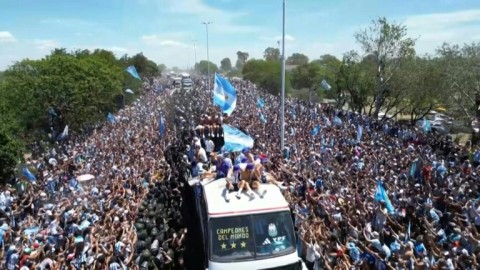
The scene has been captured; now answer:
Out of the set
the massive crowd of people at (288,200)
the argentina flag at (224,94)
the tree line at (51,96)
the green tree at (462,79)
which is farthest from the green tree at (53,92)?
the green tree at (462,79)

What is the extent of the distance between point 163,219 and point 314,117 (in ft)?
66.0

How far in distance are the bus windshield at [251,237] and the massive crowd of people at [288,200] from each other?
1.50 m

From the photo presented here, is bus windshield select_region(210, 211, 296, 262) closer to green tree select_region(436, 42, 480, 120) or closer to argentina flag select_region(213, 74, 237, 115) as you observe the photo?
argentina flag select_region(213, 74, 237, 115)

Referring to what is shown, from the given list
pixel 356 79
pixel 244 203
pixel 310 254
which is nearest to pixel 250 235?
pixel 244 203

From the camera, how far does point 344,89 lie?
41156mm

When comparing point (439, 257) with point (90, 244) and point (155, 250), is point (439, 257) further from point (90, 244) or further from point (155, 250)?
point (90, 244)

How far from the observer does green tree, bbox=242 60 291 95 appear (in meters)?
69.1

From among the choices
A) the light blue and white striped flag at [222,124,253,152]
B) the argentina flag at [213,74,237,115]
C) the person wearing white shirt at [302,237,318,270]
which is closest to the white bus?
the person wearing white shirt at [302,237,318,270]

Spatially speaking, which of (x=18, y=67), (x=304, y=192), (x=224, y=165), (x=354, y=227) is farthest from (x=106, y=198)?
(x=18, y=67)

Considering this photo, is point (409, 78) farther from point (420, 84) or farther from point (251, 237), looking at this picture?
point (251, 237)

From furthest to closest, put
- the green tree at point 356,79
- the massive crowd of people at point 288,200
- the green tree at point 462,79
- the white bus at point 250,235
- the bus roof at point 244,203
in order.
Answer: the green tree at point 356,79
the green tree at point 462,79
the massive crowd of people at point 288,200
the bus roof at point 244,203
the white bus at point 250,235

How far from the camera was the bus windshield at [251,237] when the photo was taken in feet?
24.6

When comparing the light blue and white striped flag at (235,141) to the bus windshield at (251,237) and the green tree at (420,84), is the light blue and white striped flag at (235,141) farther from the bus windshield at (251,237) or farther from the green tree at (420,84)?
the green tree at (420,84)

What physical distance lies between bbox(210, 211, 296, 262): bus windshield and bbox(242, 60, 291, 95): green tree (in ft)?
193
